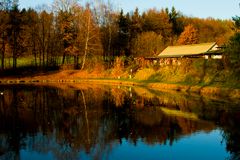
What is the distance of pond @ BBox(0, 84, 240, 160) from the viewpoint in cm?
1494

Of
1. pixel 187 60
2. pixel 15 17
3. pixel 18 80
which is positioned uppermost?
pixel 15 17

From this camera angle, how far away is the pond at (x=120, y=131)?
14938mm

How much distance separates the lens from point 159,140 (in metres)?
17.2

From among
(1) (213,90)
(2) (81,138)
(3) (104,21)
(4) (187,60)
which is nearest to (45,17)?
(3) (104,21)

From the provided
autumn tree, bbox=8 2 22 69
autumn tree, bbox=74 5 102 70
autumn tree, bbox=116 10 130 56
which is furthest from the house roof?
autumn tree, bbox=8 2 22 69

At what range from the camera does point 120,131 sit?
19.1 metres

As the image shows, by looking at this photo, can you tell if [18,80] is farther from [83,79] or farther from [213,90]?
[213,90]

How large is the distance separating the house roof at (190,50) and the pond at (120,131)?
39.5 metres

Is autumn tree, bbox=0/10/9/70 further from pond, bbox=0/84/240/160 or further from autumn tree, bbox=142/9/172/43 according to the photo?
autumn tree, bbox=142/9/172/43

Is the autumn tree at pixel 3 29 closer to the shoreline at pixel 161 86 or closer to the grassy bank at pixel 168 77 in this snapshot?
the grassy bank at pixel 168 77

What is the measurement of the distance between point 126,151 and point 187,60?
35.7 meters

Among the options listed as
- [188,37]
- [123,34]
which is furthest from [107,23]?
[188,37]

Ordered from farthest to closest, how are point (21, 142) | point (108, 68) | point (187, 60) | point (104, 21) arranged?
point (104, 21) < point (108, 68) < point (187, 60) < point (21, 142)

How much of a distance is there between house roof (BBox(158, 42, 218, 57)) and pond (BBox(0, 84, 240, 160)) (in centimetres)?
3945
